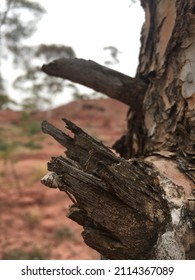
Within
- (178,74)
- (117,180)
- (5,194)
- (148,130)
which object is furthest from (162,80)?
(5,194)

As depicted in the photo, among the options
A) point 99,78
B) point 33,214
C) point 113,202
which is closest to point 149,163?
point 113,202

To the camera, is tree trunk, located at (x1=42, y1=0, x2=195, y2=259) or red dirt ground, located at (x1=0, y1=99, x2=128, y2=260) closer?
tree trunk, located at (x1=42, y1=0, x2=195, y2=259)

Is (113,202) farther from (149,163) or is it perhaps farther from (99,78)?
(99,78)

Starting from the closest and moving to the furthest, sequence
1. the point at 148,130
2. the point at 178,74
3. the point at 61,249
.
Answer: the point at 178,74 < the point at 148,130 < the point at 61,249

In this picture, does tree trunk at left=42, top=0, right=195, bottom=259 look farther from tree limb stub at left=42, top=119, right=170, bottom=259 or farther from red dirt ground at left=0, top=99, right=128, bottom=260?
red dirt ground at left=0, top=99, right=128, bottom=260

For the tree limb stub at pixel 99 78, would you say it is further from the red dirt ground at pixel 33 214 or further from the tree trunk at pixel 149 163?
the red dirt ground at pixel 33 214

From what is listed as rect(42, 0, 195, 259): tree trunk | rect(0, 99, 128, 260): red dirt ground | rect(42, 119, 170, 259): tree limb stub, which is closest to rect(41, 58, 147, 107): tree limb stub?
rect(42, 0, 195, 259): tree trunk
